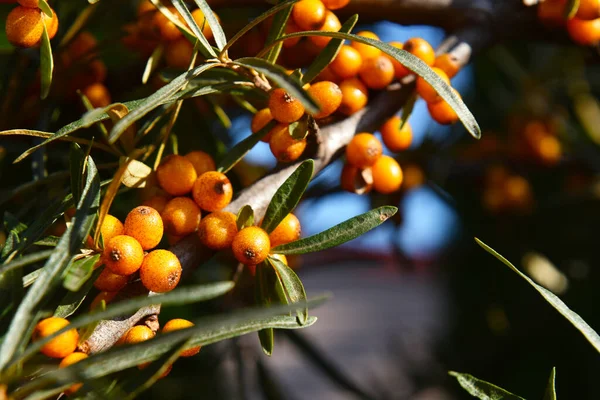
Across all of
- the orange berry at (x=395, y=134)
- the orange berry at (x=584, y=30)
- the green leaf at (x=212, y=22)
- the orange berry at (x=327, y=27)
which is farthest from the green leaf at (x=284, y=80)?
the orange berry at (x=584, y=30)

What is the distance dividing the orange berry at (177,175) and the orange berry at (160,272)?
8 cm

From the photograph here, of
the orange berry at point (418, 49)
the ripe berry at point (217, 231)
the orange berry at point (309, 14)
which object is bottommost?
the ripe berry at point (217, 231)

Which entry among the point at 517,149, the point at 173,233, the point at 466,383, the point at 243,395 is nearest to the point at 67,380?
the point at 173,233

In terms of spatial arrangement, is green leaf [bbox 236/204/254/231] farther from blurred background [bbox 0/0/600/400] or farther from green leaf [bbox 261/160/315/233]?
blurred background [bbox 0/0/600/400]

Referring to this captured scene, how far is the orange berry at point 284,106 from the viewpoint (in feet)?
1.58

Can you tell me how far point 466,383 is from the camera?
48 cm

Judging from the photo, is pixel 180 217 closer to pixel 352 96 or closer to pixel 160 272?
pixel 160 272

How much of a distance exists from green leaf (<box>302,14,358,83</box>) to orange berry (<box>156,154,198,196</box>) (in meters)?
0.13

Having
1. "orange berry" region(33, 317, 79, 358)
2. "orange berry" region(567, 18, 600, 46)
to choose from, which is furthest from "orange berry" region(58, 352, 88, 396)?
"orange berry" region(567, 18, 600, 46)

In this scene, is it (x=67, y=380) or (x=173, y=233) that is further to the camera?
(x=173, y=233)

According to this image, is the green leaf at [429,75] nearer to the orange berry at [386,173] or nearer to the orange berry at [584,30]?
the orange berry at [386,173]

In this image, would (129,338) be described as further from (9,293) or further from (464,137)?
(464,137)

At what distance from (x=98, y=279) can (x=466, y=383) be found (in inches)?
12.0

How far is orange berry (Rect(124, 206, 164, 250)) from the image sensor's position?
46 cm
